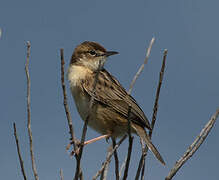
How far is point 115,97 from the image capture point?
5.46 meters

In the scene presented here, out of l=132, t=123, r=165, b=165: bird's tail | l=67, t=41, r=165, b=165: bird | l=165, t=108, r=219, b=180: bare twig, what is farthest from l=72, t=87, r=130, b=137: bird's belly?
l=165, t=108, r=219, b=180: bare twig

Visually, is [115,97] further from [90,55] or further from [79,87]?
[90,55]

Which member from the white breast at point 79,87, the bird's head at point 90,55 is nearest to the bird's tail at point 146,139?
the white breast at point 79,87

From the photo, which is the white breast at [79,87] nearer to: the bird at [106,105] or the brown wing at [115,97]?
the bird at [106,105]

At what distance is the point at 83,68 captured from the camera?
19.9 feet

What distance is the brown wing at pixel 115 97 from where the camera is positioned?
511cm

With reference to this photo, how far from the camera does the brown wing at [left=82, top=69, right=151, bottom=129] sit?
5.11 metres

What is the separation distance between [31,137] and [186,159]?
1.49 m

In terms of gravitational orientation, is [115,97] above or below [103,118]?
above

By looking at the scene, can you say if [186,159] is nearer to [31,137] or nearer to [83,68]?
[31,137]

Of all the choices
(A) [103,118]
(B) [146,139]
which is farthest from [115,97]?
(B) [146,139]

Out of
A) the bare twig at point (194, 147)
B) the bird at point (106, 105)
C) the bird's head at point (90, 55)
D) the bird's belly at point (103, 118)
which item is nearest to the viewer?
the bare twig at point (194, 147)

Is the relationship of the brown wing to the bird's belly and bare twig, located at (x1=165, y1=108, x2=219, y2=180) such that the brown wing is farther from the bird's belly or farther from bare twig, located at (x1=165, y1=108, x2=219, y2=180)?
bare twig, located at (x1=165, y1=108, x2=219, y2=180)

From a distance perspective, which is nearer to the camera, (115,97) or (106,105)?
(106,105)
